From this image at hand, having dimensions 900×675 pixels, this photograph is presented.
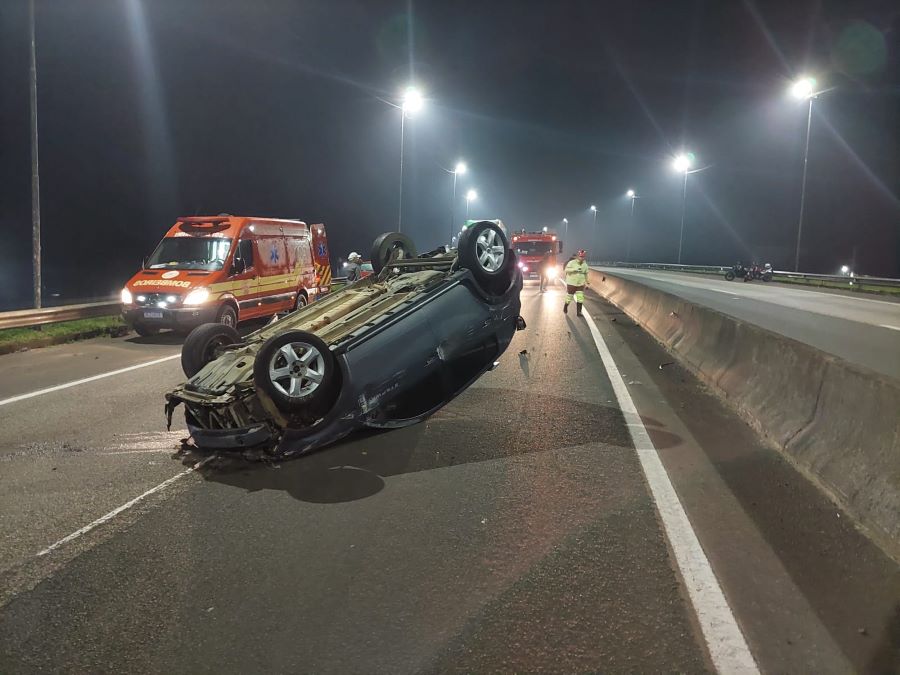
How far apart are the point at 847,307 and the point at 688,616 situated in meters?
21.6

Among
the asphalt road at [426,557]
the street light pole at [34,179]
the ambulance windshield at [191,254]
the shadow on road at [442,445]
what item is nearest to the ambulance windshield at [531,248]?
the ambulance windshield at [191,254]

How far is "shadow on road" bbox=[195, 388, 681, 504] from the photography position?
491cm

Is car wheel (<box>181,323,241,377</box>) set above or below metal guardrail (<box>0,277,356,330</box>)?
above

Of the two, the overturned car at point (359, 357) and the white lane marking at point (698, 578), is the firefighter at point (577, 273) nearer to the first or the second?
the overturned car at point (359, 357)

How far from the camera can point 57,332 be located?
12.9m

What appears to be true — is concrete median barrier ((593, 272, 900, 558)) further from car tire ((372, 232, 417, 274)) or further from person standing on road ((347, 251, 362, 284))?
person standing on road ((347, 251, 362, 284))

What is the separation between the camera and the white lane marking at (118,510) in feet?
12.5

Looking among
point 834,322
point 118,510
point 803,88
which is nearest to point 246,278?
point 118,510

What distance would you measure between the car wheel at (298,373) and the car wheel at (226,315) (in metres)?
8.20

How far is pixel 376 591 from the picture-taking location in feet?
10.8

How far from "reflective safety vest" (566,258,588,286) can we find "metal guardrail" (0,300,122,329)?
11.5 metres

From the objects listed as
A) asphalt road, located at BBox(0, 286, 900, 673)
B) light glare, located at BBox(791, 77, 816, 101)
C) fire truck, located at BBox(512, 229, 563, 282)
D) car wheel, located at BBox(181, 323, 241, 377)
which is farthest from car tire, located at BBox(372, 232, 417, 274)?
Answer: light glare, located at BBox(791, 77, 816, 101)

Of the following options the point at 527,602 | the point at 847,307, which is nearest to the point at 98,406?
the point at 527,602

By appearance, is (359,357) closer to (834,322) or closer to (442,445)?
(442,445)
